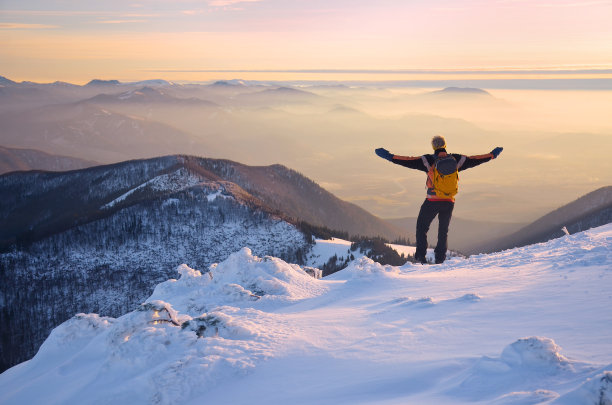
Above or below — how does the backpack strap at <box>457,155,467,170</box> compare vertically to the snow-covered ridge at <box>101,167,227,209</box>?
above

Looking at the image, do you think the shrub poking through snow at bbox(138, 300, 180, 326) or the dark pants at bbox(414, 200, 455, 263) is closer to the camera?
the shrub poking through snow at bbox(138, 300, 180, 326)

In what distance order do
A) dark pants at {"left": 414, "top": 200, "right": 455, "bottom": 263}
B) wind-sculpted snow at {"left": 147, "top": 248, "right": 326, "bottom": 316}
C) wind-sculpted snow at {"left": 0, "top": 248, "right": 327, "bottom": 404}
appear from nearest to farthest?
wind-sculpted snow at {"left": 0, "top": 248, "right": 327, "bottom": 404}
wind-sculpted snow at {"left": 147, "top": 248, "right": 326, "bottom": 316}
dark pants at {"left": 414, "top": 200, "right": 455, "bottom": 263}

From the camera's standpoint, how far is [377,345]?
7742mm

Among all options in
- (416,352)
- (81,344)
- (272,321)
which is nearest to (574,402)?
(416,352)

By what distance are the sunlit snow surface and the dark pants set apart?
1170mm

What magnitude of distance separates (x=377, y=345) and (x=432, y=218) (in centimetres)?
812

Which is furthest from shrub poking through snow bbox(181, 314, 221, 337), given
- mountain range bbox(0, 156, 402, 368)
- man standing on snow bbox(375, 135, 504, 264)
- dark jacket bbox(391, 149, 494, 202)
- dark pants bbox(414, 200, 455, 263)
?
mountain range bbox(0, 156, 402, 368)

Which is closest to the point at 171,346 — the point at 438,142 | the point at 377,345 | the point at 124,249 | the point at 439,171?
the point at 377,345

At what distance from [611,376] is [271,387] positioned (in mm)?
4695

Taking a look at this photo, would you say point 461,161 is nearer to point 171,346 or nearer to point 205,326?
point 205,326

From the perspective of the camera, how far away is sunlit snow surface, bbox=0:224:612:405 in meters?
5.62

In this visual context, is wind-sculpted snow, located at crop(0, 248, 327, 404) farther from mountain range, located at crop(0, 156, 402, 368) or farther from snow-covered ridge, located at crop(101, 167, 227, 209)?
snow-covered ridge, located at crop(101, 167, 227, 209)

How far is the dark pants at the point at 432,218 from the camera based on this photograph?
47.0 ft

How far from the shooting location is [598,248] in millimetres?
12211
